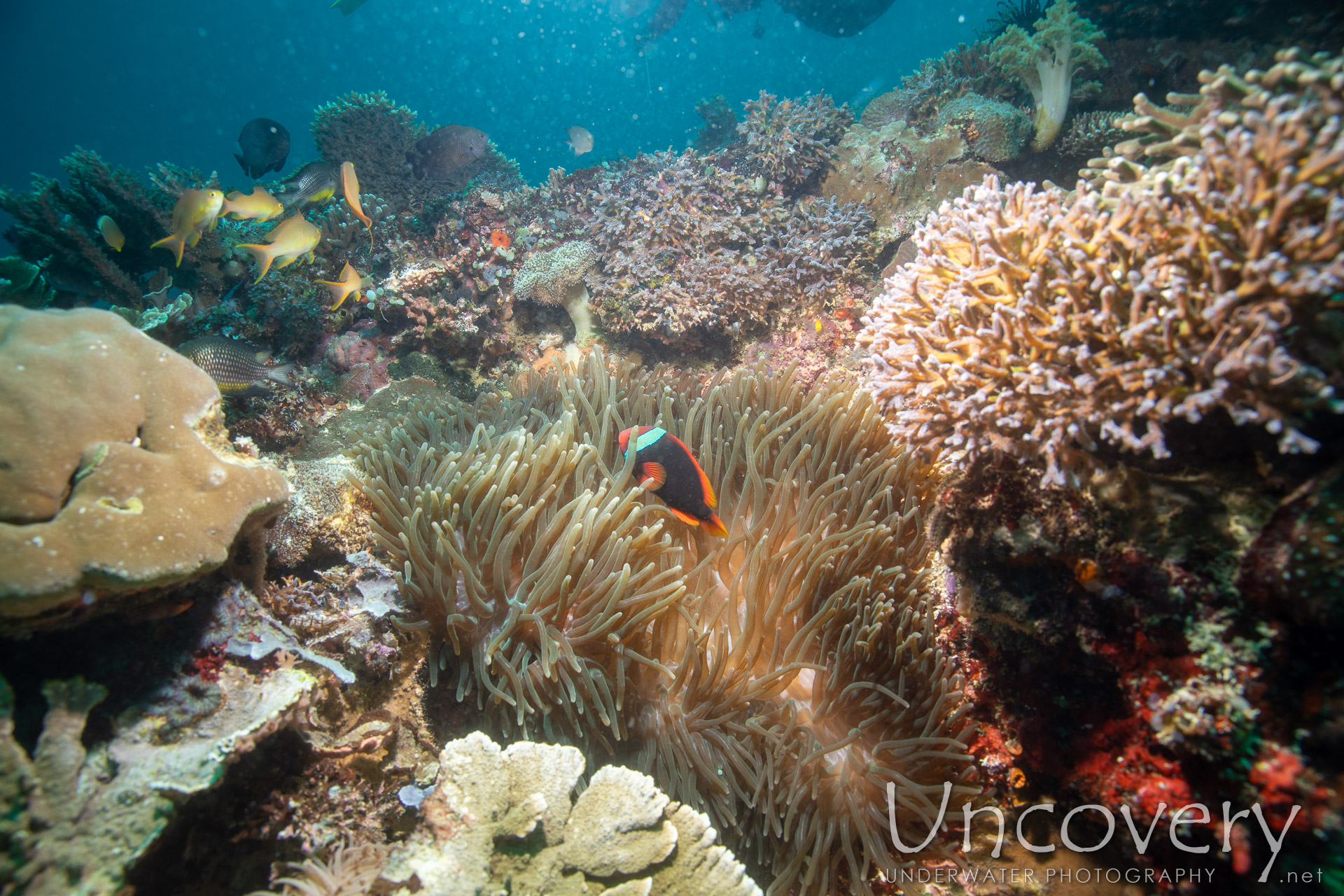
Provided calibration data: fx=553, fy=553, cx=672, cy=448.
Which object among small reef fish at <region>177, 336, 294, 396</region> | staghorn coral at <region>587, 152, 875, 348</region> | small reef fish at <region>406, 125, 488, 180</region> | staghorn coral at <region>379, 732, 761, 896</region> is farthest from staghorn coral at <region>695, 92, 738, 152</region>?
staghorn coral at <region>379, 732, 761, 896</region>

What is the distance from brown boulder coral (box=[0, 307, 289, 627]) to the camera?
1.51 metres

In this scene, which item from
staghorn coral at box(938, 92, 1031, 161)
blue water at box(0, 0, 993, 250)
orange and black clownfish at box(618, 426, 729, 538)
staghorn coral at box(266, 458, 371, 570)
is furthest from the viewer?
blue water at box(0, 0, 993, 250)

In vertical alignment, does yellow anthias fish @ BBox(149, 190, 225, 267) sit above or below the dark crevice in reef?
above

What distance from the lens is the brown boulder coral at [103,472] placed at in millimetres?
1507

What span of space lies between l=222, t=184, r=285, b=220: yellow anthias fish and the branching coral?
7.36 m

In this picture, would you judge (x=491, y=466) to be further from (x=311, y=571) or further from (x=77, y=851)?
(x=77, y=851)

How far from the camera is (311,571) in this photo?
2975mm

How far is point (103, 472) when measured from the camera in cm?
166

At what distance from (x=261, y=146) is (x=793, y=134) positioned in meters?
6.89

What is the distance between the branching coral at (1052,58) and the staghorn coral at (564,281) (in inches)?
185

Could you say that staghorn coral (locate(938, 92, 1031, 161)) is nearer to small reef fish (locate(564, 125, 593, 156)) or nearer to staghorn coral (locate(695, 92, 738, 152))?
staghorn coral (locate(695, 92, 738, 152))

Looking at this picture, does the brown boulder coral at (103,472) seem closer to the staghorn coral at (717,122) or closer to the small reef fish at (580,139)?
the small reef fish at (580,139)

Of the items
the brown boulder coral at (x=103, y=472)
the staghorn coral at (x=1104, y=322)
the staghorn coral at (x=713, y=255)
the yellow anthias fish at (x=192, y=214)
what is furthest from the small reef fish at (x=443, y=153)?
the staghorn coral at (x=1104, y=322)

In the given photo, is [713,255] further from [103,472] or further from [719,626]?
[103,472]
